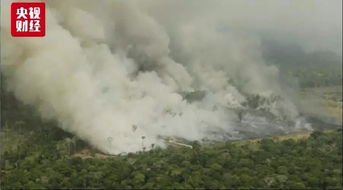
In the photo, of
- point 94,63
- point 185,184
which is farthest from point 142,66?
point 185,184

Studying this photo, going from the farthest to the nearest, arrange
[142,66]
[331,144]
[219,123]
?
[142,66] < [219,123] < [331,144]

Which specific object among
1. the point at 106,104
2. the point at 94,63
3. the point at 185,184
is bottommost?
the point at 185,184

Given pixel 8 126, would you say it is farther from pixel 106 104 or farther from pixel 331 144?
pixel 331 144

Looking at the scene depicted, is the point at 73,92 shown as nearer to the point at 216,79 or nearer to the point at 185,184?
the point at 185,184

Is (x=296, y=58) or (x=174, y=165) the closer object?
(x=174, y=165)

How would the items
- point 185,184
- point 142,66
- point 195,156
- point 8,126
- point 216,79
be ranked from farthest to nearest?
1. point 216,79
2. point 142,66
3. point 8,126
4. point 195,156
5. point 185,184

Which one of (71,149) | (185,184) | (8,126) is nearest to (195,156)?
(185,184)

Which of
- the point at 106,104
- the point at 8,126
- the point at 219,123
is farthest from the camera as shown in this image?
the point at 219,123

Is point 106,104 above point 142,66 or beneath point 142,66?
beneath

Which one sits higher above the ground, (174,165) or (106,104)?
(106,104)

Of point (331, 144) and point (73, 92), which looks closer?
point (331, 144)
